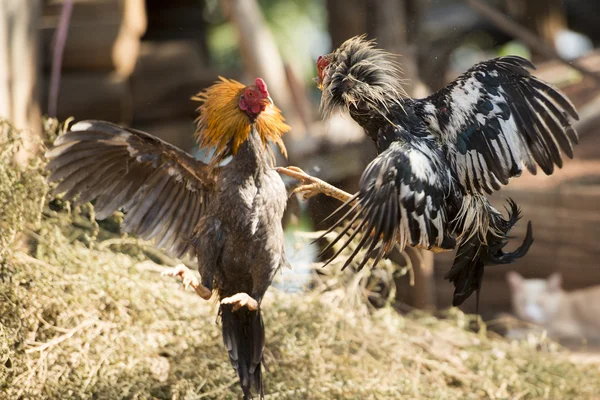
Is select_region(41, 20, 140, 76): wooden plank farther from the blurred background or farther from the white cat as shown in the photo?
the white cat

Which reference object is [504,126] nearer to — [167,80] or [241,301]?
[241,301]

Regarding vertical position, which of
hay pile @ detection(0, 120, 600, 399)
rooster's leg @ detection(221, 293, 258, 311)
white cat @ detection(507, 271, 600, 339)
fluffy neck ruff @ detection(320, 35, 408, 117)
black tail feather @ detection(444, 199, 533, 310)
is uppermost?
fluffy neck ruff @ detection(320, 35, 408, 117)

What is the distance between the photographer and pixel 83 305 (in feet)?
11.5

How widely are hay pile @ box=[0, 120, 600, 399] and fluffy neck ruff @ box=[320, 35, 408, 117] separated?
134 cm

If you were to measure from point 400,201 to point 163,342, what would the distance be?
5.41ft

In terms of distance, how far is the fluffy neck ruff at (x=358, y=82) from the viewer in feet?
8.46

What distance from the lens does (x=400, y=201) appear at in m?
2.36

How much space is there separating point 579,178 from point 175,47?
3596 mm

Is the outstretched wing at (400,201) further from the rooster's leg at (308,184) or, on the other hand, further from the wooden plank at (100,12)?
the wooden plank at (100,12)

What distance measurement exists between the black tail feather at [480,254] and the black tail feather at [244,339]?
734mm

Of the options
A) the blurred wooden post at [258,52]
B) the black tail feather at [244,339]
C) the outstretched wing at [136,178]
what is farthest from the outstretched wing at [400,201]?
the blurred wooden post at [258,52]

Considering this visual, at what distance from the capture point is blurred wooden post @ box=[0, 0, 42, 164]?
415 centimetres

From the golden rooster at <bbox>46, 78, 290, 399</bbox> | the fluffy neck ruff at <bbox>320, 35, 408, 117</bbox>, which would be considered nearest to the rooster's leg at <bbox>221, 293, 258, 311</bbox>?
the golden rooster at <bbox>46, 78, 290, 399</bbox>

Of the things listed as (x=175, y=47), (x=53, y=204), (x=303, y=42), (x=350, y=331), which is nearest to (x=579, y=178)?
(x=350, y=331)
